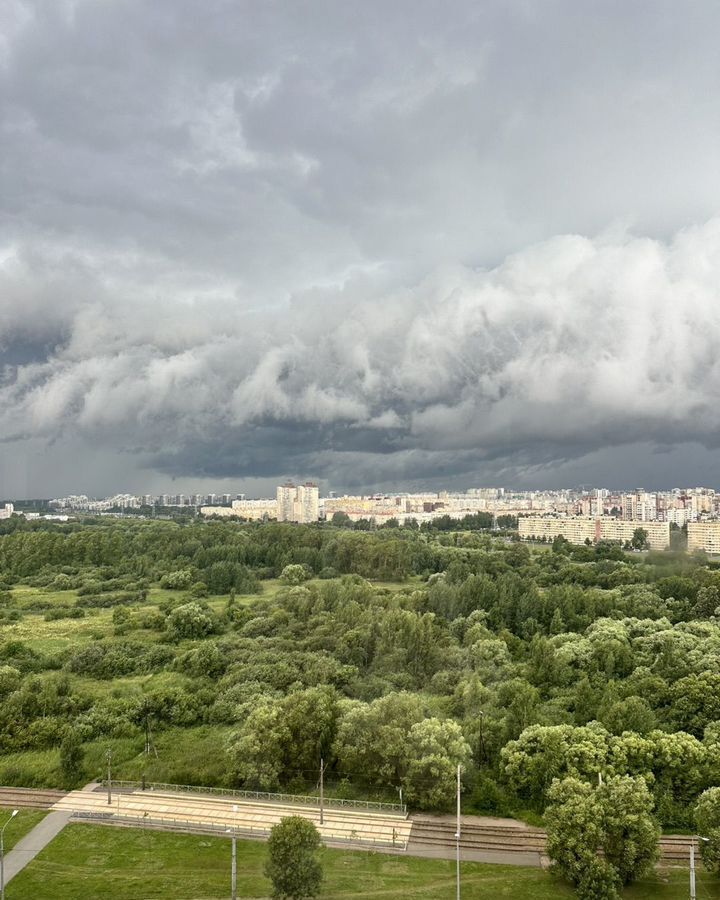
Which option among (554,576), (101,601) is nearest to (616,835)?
(554,576)

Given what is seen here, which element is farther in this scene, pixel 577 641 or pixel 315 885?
pixel 577 641

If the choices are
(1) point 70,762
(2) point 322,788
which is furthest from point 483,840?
(1) point 70,762

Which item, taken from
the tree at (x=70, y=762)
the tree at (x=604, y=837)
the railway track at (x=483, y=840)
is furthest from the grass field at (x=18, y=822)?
the tree at (x=604, y=837)

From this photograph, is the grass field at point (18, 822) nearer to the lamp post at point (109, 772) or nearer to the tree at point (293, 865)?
the lamp post at point (109, 772)

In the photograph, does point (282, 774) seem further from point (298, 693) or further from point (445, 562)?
point (445, 562)

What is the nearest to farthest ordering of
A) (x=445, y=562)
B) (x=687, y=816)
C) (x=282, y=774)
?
(x=687, y=816), (x=282, y=774), (x=445, y=562)

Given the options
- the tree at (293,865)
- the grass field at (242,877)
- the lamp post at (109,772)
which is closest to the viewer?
the tree at (293,865)
